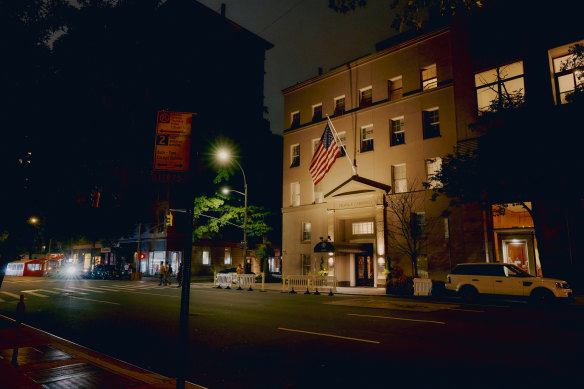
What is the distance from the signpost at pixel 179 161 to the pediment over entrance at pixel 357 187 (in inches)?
894

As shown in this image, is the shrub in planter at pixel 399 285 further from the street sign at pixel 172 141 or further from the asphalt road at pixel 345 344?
the street sign at pixel 172 141

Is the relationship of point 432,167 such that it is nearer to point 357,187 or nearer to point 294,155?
point 357,187

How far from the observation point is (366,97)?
2955 centimetres

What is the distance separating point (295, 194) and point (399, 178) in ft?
31.7

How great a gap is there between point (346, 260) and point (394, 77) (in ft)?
Answer: 46.3

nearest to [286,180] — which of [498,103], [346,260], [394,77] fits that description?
[346,260]

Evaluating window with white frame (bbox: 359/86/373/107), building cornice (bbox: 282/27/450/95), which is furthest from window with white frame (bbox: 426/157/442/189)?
building cornice (bbox: 282/27/450/95)

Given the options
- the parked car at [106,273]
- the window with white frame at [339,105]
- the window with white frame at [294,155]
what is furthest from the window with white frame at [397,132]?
the parked car at [106,273]

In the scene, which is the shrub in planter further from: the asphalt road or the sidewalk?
the sidewalk

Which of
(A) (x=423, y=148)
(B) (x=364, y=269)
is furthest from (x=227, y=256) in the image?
(A) (x=423, y=148)

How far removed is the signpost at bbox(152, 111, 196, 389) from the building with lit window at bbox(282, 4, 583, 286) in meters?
17.5

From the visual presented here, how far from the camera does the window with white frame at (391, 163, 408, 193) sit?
26281 mm

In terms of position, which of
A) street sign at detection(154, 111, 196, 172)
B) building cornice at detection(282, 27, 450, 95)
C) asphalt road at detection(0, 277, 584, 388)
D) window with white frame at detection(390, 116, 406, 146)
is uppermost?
building cornice at detection(282, 27, 450, 95)

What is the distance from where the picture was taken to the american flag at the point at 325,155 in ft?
77.6
